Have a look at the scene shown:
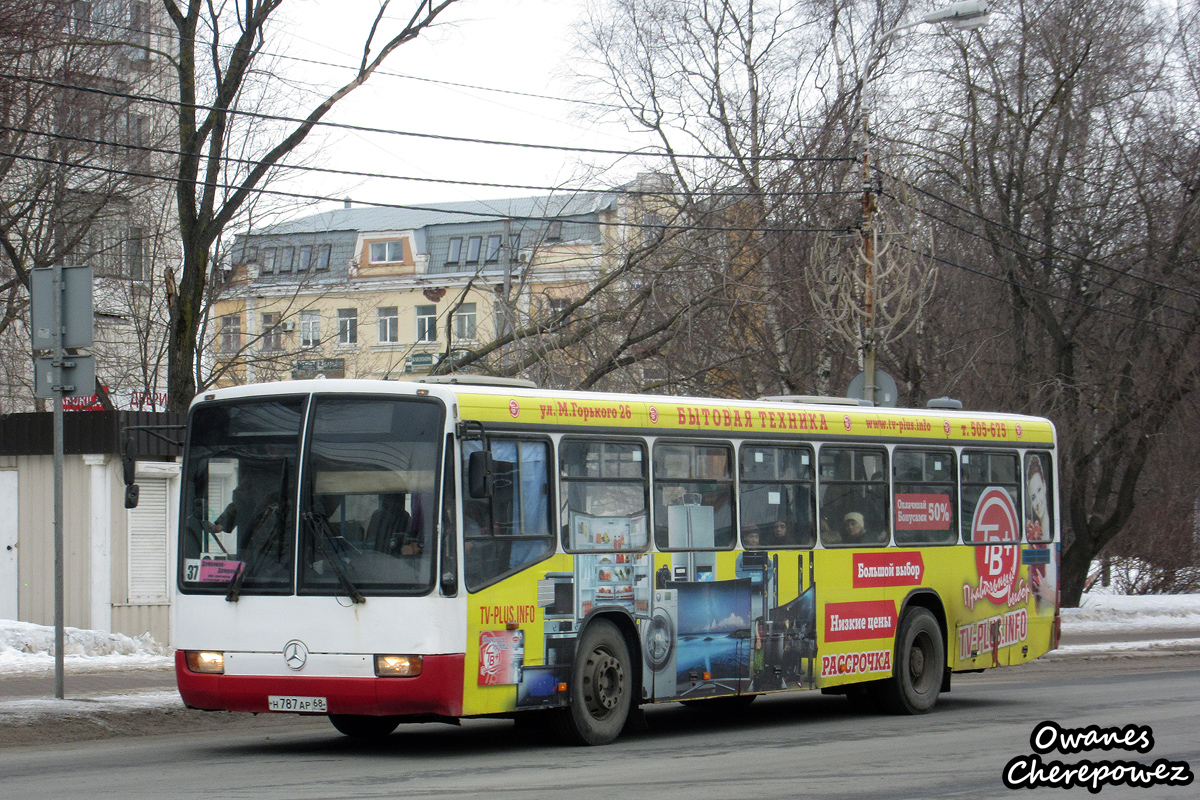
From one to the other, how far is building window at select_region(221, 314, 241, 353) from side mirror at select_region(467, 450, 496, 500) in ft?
57.8

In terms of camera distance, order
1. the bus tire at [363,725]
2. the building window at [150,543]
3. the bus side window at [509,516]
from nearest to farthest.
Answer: the bus side window at [509,516] < the bus tire at [363,725] < the building window at [150,543]

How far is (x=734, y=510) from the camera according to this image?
12.7m

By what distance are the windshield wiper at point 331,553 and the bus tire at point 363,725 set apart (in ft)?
6.22

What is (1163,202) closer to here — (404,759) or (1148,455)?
(1148,455)

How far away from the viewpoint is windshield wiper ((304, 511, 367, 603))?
10.1m

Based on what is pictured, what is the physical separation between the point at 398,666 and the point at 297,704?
2.63ft

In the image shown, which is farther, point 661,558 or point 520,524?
point 661,558

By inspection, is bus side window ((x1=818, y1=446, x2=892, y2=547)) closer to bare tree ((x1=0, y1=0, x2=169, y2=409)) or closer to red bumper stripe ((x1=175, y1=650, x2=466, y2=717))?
red bumper stripe ((x1=175, y1=650, x2=466, y2=717))

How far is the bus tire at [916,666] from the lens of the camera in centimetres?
1438

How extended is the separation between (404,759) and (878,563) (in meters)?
5.55

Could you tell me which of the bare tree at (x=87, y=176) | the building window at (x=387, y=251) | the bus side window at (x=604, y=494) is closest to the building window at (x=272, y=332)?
the bare tree at (x=87, y=176)

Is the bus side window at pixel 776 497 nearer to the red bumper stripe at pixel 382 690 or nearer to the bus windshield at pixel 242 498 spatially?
the red bumper stripe at pixel 382 690

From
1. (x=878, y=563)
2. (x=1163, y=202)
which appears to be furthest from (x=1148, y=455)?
(x=878, y=563)

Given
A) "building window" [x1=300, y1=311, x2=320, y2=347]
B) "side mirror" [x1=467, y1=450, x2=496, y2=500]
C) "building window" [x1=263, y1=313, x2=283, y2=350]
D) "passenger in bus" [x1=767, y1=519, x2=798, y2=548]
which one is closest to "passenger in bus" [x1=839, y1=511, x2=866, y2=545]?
"passenger in bus" [x1=767, y1=519, x2=798, y2=548]
